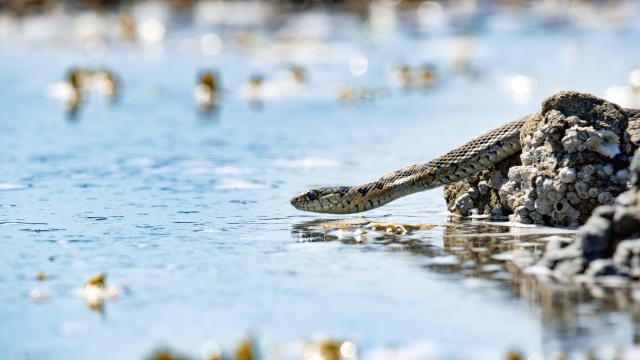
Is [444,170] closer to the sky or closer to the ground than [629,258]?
closer to the sky

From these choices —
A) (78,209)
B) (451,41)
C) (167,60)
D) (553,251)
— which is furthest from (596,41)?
(553,251)

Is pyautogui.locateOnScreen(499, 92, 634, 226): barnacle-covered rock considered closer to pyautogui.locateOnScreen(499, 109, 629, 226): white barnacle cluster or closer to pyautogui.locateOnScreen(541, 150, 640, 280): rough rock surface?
pyautogui.locateOnScreen(499, 109, 629, 226): white barnacle cluster

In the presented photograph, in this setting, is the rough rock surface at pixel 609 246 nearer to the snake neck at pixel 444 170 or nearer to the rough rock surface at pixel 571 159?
the rough rock surface at pixel 571 159

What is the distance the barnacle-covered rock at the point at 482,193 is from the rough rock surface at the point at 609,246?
7.93 ft

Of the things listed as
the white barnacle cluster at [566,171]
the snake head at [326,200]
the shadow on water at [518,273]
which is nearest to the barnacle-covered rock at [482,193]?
the shadow on water at [518,273]

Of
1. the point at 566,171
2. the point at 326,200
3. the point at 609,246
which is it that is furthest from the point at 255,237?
the point at 609,246

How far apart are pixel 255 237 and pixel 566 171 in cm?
260

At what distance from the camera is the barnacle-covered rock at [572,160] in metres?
10.5

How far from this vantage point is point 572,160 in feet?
34.8

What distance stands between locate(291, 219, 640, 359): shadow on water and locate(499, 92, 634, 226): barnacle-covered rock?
248 mm

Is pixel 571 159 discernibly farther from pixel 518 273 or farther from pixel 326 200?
pixel 326 200

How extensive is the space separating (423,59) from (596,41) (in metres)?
5.03

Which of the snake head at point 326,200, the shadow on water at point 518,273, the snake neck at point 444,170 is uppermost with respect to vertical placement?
the snake neck at point 444,170

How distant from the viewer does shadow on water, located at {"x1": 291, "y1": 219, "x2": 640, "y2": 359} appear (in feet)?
25.1
